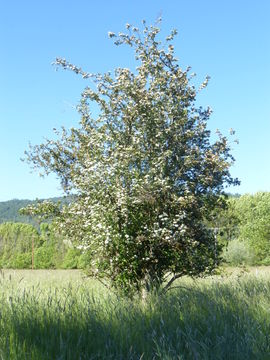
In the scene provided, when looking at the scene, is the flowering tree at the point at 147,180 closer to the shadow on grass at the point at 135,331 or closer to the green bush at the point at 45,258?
the shadow on grass at the point at 135,331

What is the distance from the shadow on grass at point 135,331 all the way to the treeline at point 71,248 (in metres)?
22.8

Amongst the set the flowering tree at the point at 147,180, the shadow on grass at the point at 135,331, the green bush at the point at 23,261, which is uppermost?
the flowering tree at the point at 147,180

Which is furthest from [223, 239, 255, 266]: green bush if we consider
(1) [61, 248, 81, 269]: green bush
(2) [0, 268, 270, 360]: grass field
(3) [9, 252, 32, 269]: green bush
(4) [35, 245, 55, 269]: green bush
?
(2) [0, 268, 270, 360]: grass field

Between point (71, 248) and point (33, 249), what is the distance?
149 inches

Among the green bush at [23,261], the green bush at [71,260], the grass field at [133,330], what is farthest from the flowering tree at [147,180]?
the green bush at [23,261]

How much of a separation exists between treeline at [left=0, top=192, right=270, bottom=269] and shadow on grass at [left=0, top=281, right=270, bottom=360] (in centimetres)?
2281

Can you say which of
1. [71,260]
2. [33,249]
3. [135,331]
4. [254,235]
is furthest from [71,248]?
[135,331]

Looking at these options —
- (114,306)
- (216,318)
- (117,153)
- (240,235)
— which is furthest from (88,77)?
(240,235)

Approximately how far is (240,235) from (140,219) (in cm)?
2410

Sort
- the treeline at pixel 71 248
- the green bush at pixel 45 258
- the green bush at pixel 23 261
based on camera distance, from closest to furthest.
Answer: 1. the treeline at pixel 71 248
2. the green bush at pixel 45 258
3. the green bush at pixel 23 261

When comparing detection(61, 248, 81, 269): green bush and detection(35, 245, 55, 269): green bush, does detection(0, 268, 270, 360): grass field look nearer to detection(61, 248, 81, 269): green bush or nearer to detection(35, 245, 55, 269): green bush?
detection(61, 248, 81, 269): green bush

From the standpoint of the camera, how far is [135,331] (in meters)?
5.59

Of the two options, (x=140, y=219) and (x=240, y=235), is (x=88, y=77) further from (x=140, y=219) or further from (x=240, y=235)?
(x=240, y=235)

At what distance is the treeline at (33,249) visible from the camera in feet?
98.9
